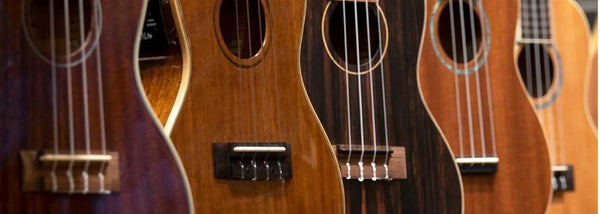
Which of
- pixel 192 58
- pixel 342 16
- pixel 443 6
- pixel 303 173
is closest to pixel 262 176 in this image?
pixel 303 173

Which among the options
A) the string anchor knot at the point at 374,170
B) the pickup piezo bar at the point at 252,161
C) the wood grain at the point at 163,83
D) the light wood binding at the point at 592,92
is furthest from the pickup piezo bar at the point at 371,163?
the light wood binding at the point at 592,92

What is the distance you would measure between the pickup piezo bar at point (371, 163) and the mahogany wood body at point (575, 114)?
68 centimetres

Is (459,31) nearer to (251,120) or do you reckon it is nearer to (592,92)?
(592,92)

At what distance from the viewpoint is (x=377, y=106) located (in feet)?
8.13

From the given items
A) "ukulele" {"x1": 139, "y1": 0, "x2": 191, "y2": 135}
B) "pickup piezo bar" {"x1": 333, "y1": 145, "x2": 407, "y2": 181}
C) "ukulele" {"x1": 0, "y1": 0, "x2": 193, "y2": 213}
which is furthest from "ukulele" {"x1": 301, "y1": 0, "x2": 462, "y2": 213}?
"ukulele" {"x1": 0, "y1": 0, "x2": 193, "y2": 213}

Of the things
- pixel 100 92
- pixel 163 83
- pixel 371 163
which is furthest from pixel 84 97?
pixel 371 163

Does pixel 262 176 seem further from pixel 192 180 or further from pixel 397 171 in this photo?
pixel 397 171

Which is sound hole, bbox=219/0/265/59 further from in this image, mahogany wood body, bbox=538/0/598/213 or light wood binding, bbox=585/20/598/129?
light wood binding, bbox=585/20/598/129

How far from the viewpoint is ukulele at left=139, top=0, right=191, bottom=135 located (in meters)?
2.15

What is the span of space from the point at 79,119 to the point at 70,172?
0.10 meters

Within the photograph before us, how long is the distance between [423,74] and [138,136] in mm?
844

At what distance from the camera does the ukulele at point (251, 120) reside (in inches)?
84.6

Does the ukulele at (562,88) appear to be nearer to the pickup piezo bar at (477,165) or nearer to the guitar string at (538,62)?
the guitar string at (538,62)

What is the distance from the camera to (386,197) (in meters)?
2.45
